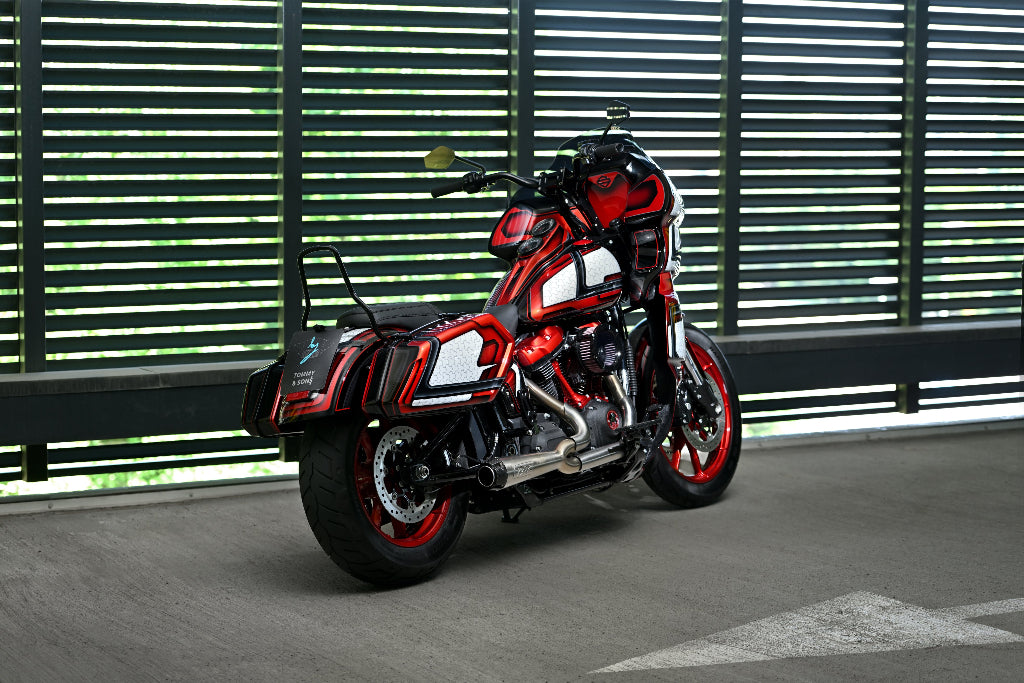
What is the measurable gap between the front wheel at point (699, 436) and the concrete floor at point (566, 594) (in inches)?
3.8

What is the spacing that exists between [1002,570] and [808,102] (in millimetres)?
3246

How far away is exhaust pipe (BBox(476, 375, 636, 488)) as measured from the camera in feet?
13.3

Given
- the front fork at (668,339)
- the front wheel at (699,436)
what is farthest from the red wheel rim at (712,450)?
the front fork at (668,339)

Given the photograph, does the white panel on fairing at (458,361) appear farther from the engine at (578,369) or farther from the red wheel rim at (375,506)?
the engine at (578,369)

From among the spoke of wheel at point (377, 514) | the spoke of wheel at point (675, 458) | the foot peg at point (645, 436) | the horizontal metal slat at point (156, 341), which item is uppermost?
the horizontal metal slat at point (156, 341)

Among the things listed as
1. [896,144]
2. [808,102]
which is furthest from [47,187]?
[896,144]

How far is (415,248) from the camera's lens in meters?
5.91

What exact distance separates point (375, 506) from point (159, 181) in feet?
7.19

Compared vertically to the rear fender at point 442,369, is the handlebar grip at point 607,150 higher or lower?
higher

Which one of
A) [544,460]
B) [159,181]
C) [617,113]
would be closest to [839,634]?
[544,460]

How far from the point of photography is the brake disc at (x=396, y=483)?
391cm

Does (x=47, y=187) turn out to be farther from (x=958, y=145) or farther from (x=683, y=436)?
(x=958, y=145)

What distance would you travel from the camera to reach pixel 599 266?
4.54 m

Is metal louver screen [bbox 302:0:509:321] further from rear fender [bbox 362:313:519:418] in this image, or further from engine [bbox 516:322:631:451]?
rear fender [bbox 362:313:519:418]
